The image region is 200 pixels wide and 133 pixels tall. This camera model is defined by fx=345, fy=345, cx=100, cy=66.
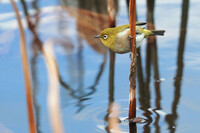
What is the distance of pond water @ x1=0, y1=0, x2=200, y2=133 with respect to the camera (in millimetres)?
1464

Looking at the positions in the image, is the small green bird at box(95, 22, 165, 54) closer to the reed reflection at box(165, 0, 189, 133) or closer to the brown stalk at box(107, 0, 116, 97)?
the reed reflection at box(165, 0, 189, 133)

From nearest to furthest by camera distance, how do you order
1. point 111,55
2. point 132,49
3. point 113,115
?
1. point 132,49
2. point 113,115
3. point 111,55

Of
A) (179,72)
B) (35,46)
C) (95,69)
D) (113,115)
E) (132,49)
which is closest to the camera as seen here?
(132,49)

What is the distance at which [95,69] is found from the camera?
6.68 ft

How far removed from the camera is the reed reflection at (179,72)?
1.39 m

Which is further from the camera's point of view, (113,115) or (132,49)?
(113,115)

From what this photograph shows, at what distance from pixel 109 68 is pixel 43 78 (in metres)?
0.39

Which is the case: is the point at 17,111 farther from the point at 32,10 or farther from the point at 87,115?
the point at 32,10

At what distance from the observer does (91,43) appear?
2406 mm

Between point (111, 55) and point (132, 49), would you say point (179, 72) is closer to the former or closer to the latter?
point (111, 55)

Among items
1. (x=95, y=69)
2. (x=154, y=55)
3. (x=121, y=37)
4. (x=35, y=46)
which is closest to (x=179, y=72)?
(x=154, y=55)

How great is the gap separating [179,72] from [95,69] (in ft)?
1.61

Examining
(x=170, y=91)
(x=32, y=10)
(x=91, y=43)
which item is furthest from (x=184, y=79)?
(x=32, y=10)

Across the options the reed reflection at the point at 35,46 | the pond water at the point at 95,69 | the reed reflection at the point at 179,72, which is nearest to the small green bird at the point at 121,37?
the pond water at the point at 95,69
